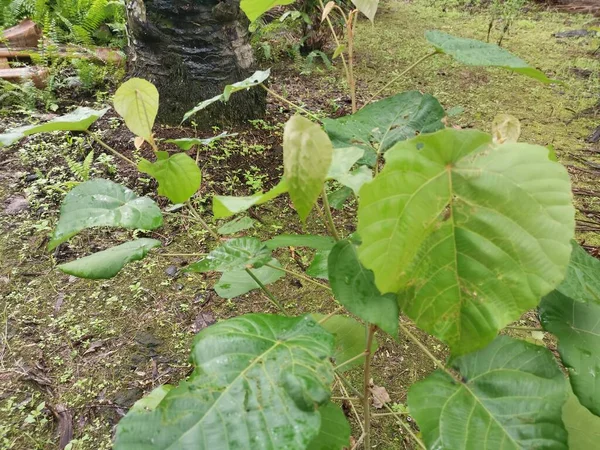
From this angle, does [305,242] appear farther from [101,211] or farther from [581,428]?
[581,428]

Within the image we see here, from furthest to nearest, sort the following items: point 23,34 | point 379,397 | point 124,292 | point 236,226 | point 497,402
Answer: point 23,34, point 124,292, point 379,397, point 236,226, point 497,402

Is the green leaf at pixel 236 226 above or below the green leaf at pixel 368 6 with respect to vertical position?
below

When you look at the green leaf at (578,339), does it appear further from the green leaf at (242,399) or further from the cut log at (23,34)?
the cut log at (23,34)

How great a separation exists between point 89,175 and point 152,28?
0.75 metres

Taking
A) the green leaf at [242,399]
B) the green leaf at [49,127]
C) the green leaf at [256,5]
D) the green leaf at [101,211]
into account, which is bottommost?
the green leaf at [242,399]

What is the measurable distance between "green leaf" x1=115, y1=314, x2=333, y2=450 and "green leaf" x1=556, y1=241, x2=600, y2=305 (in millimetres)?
354

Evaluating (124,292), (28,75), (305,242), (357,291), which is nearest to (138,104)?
(305,242)

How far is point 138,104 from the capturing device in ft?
2.54

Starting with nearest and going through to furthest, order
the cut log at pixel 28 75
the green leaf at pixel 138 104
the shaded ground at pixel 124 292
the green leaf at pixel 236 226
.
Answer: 1. the green leaf at pixel 138 104
2. the green leaf at pixel 236 226
3. the shaded ground at pixel 124 292
4. the cut log at pixel 28 75

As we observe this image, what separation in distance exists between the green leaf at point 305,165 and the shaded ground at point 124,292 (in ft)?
1.79

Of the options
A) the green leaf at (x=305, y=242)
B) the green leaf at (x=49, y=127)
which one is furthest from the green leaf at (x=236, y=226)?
the green leaf at (x=49, y=127)

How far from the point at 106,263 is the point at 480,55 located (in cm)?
71

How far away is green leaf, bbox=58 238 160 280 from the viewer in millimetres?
709

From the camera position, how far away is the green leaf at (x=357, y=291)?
53 centimetres
